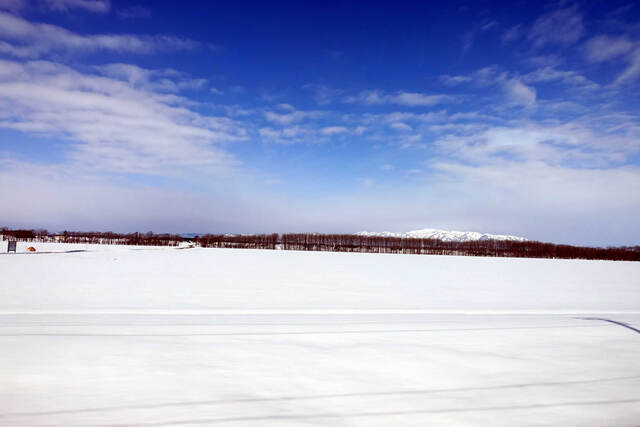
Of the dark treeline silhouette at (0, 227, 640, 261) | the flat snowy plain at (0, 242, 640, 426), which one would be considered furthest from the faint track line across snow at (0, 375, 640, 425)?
the dark treeline silhouette at (0, 227, 640, 261)

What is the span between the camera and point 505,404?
2855mm

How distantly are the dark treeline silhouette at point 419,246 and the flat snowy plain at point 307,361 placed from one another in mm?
31447

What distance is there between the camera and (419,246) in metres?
40.0

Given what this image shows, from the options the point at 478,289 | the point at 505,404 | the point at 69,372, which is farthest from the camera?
the point at 478,289

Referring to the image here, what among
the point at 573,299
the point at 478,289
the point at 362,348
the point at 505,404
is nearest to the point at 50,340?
the point at 362,348

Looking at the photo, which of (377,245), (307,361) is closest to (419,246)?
(377,245)

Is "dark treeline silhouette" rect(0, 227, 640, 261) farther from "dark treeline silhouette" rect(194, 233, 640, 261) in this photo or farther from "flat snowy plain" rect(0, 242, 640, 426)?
"flat snowy plain" rect(0, 242, 640, 426)

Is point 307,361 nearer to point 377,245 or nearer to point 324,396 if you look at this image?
point 324,396

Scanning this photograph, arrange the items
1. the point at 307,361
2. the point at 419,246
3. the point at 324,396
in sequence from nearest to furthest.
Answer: the point at 324,396
the point at 307,361
the point at 419,246

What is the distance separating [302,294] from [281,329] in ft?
9.60

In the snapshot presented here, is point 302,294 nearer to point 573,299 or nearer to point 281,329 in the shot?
point 281,329

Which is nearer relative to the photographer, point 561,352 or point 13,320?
point 561,352

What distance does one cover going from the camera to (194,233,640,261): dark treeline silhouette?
3750cm

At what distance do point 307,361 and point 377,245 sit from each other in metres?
39.2
